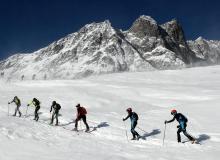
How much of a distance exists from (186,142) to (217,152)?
254cm

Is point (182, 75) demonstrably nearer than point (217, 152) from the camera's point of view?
No

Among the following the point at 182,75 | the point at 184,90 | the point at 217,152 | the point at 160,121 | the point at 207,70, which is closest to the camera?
the point at 217,152

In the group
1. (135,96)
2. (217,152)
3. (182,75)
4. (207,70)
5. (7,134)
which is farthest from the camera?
(207,70)

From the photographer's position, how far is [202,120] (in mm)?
31984

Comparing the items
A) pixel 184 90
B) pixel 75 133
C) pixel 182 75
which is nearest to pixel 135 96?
pixel 184 90

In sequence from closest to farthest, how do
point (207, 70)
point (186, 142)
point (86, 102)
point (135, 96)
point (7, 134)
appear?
point (7, 134) < point (186, 142) < point (86, 102) < point (135, 96) < point (207, 70)

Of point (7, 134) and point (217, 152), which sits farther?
point (217, 152)

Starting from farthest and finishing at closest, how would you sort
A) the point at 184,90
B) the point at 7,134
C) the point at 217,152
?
the point at 184,90 < the point at 217,152 < the point at 7,134

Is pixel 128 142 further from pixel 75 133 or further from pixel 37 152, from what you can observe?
pixel 37 152

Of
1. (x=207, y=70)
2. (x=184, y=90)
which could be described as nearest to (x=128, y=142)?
(x=184, y=90)

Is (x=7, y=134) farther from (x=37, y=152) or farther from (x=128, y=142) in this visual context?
(x=128, y=142)

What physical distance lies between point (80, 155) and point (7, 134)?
13.5ft

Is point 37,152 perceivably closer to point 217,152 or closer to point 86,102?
point 217,152

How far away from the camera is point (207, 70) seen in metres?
101
